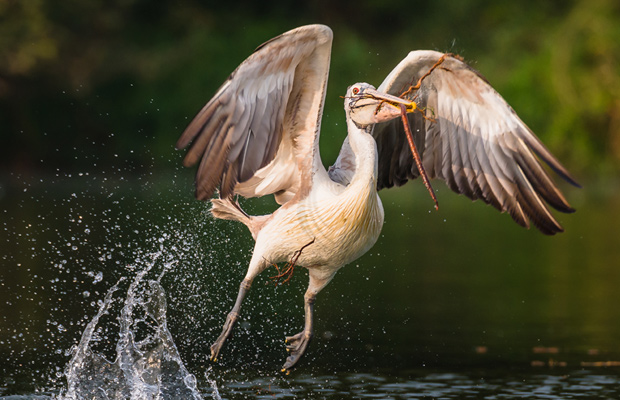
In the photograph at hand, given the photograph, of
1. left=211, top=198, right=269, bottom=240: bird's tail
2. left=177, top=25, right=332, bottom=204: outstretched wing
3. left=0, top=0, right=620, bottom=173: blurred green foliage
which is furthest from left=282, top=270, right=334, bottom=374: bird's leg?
left=0, top=0, right=620, bottom=173: blurred green foliage

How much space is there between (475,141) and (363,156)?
3.84 ft

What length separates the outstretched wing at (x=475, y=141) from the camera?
7.52m

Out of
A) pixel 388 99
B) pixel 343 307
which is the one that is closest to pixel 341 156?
pixel 388 99

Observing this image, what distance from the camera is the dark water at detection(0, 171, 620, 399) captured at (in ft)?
26.5

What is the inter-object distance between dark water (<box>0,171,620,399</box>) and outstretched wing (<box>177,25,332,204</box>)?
1.37 metres

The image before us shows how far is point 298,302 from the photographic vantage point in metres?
11.3

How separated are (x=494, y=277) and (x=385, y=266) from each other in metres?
1.36

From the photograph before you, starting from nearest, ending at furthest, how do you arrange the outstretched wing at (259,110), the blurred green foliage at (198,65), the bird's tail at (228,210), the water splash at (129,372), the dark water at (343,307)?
the outstretched wing at (259,110), the water splash at (129,372), the bird's tail at (228,210), the dark water at (343,307), the blurred green foliage at (198,65)

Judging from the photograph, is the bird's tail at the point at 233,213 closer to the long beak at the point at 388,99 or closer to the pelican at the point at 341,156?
the pelican at the point at 341,156

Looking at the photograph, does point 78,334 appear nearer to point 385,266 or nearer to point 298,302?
point 298,302

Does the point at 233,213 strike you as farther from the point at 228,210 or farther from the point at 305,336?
the point at 305,336

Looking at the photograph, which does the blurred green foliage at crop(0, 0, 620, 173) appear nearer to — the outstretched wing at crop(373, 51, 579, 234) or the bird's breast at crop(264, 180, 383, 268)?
the outstretched wing at crop(373, 51, 579, 234)

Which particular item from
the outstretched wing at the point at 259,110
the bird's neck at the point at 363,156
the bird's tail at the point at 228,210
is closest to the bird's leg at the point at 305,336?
the bird's tail at the point at 228,210

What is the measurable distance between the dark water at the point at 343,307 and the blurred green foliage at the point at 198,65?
5780 millimetres
